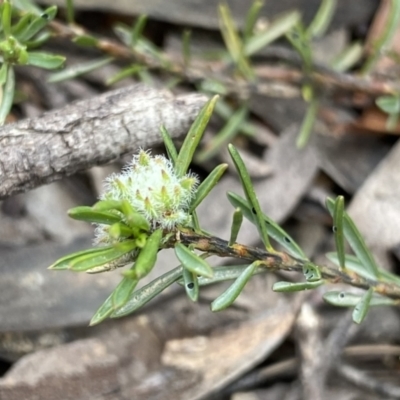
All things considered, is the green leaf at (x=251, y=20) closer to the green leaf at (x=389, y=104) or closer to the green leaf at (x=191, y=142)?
the green leaf at (x=389, y=104)

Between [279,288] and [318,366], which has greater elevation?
[279,288]

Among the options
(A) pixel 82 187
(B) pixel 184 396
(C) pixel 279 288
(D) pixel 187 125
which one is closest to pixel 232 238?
(C) pixel 279 288

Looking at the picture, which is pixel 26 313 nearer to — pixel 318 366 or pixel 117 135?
pixel 117 135

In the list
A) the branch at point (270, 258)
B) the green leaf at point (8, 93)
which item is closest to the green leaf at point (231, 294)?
the branch at point (270, 258)

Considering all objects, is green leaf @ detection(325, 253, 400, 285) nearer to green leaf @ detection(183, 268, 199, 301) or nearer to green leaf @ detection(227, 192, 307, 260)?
green leaf @ detection(227, 192, 307, 260)

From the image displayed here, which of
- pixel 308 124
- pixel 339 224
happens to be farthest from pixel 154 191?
pixel 308 124

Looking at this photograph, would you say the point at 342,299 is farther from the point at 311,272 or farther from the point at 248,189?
the point at 248,189
